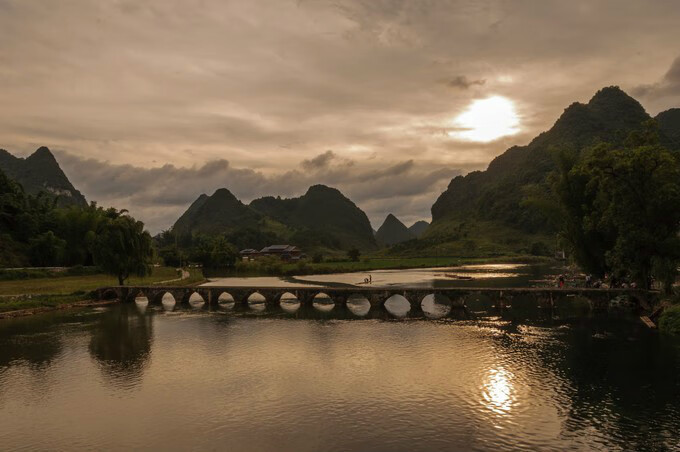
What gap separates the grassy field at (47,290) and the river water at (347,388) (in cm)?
1910

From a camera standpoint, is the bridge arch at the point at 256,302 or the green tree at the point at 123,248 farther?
the green tree at the point at 123,248

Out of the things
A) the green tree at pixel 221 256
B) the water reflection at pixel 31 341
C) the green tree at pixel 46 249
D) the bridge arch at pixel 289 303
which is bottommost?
the bridge arch at pixel 289 303

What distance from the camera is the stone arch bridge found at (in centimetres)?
6719

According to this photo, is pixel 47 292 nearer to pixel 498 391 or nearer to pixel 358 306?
pixel 358 306

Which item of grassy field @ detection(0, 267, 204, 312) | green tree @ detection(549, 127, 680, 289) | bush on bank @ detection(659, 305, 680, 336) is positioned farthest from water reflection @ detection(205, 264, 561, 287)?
bush on bank @ detection(659, 305, 680, 336)

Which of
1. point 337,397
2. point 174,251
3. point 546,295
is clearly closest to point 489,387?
point 337,397

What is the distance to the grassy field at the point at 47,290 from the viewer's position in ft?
255

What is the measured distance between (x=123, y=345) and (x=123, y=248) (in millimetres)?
42345

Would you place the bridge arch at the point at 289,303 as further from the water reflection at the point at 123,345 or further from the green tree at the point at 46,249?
the green tree at the point at 46,249

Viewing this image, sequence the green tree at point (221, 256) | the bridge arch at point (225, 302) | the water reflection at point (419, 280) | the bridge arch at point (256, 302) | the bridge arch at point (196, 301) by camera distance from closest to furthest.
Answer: the bridge arch at point (256, 302) < the bridge arch at point (225, 302) < the bridge arch at point (196, 301) < the water reflection at point (419, 280) < the green tree at point (221, 256)

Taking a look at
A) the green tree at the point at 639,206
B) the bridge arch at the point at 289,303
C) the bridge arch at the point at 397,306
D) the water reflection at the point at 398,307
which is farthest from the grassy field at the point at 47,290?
the green tree at the point at 639,206

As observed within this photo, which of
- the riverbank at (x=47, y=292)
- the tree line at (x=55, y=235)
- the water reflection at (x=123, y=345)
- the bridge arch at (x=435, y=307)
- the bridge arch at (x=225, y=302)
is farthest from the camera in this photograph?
the tree line at (x=55, y=235)

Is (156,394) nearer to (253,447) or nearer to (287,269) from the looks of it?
(253,447)

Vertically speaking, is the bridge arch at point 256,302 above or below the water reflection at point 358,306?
above
